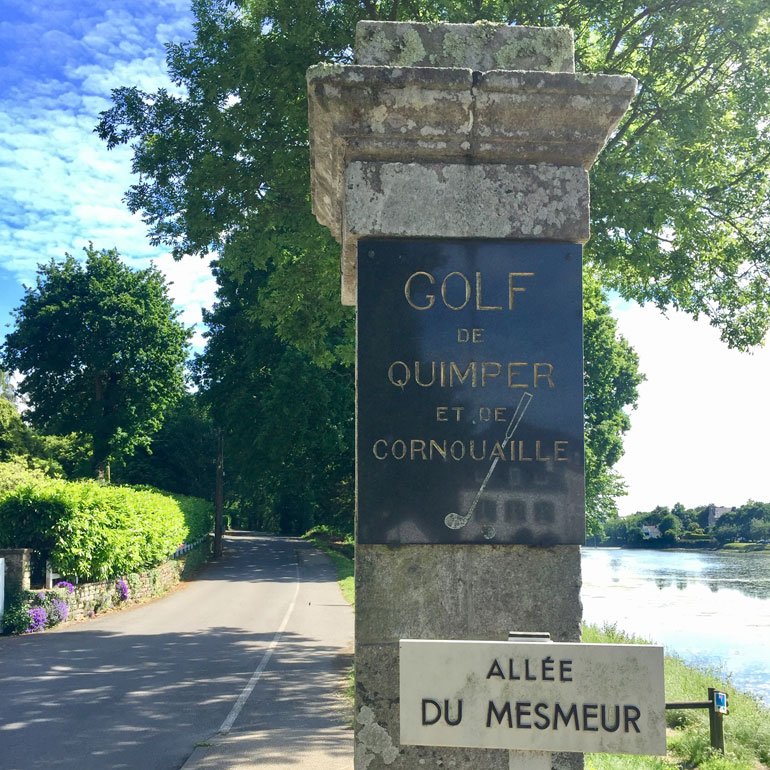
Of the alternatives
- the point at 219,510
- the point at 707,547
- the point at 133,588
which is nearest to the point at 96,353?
the point at 219,510

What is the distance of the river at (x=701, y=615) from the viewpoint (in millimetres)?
16531

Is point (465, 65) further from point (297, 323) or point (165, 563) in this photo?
point (165, 563)

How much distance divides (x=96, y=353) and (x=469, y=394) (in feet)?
120

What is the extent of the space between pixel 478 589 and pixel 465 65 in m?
2.04

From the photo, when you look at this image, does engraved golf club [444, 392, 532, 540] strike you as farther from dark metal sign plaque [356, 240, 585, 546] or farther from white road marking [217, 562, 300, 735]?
white road marking [217, 562, 300, 735]

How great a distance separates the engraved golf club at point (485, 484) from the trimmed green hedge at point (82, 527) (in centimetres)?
1531

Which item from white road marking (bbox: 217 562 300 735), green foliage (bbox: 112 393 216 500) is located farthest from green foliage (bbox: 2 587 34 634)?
green foliage (bbox: 112 393 216 500)

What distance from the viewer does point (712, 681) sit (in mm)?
11789

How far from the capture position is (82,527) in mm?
16766

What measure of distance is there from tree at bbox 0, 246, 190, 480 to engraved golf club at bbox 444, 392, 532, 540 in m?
36.1

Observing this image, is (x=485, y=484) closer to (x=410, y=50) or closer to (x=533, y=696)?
(x=533, y=696)

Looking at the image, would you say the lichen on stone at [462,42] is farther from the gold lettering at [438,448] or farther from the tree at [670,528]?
the tree at [670,528]

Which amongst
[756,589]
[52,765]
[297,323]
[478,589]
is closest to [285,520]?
[756,589]

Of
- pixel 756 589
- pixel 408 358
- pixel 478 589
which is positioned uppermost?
pixel 408 358
